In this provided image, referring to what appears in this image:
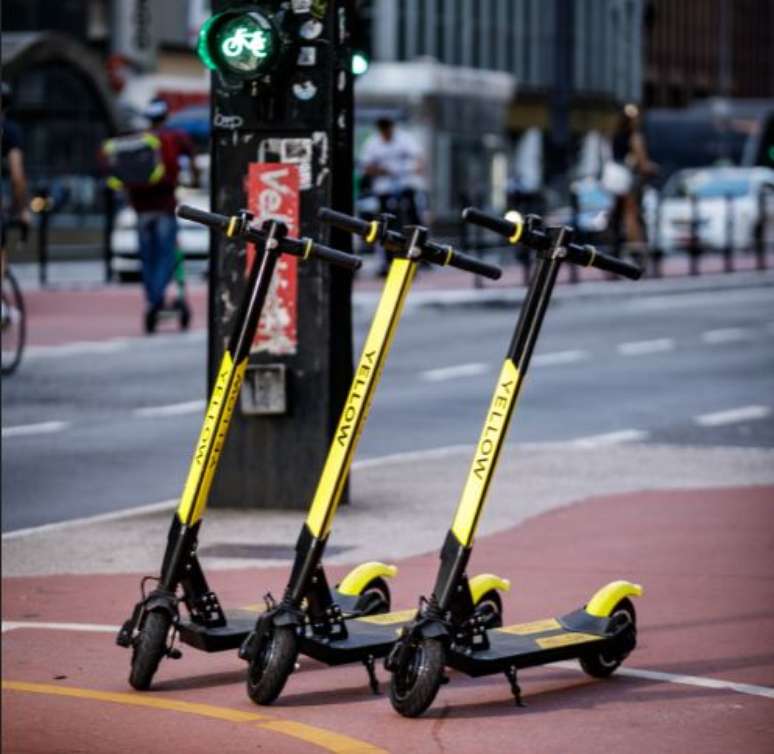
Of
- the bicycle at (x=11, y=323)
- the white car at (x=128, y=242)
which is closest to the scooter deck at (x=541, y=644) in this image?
the bicycle at (x=11, y=323)

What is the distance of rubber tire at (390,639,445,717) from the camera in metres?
7.13

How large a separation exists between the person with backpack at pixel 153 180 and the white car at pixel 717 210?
2301 cm

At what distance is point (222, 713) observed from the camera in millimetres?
7242

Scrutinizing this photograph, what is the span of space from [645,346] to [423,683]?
52.1ft

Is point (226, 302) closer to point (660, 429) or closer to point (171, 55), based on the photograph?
point (660, 429)

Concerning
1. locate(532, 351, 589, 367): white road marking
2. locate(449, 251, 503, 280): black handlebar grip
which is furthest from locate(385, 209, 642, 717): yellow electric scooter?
locate(532, 351, 589, 367): white road marking

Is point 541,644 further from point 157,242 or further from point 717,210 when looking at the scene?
point 717,210

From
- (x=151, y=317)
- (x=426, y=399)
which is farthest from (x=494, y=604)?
(x=151, y=317)

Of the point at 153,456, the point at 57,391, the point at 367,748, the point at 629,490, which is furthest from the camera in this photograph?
the point at 57,391

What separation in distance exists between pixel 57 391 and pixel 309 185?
6761 mm

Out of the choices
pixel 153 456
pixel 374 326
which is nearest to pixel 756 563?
pixel 374 326

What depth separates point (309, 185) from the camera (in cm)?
1128

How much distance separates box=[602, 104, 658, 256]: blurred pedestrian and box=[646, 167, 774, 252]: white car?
346 inches

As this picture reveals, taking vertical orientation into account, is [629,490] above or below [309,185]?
below
